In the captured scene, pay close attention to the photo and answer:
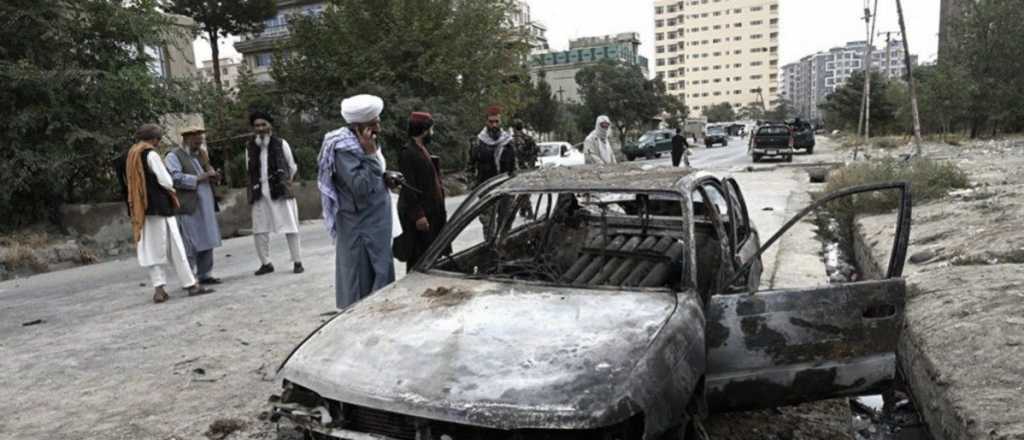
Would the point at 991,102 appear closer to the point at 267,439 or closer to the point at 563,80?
the point at 267,439

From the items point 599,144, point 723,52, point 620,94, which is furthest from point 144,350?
point 723,52

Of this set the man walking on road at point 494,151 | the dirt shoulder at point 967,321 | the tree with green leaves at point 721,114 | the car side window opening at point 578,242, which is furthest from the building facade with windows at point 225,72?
the tree with green leaves at point 721,114

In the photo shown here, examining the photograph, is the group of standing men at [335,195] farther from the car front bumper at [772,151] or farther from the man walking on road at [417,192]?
the car front bumper at [772,151]

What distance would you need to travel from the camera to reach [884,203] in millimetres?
8898

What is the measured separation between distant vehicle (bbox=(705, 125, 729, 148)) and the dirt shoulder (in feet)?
125

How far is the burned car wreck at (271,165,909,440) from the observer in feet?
7.26

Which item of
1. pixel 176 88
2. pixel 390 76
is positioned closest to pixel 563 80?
pixel 390 76

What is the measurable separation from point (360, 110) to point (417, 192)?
71 cm

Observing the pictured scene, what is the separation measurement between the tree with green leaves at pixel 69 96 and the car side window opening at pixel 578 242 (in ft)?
25.1

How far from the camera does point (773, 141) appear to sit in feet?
81.0

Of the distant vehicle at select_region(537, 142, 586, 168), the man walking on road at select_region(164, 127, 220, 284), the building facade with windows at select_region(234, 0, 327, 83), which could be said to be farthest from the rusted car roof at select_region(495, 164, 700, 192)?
the building facade with windows at select_region(234, 0, 327, 83)

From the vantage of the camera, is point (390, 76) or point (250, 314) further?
point (390, 76)

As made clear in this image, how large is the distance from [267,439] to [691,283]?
211cm

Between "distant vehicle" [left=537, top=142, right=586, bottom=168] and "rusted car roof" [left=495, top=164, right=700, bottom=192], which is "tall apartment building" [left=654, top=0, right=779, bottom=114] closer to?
"distant vehicle" [left=537, top=142, right=586, bottom=168]
